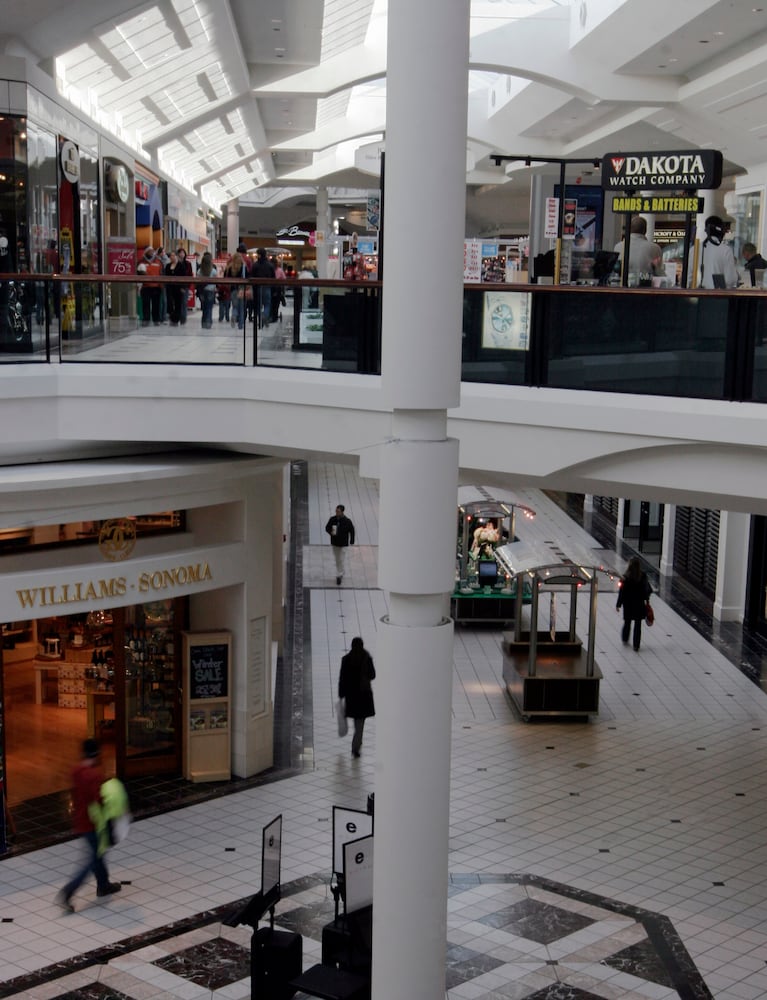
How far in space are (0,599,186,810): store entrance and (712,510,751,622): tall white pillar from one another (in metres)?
10.3

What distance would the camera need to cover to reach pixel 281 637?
1798cm

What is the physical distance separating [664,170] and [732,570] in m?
10.1

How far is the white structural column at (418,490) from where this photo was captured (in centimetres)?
602

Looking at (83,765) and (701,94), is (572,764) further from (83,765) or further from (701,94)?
(701,94)

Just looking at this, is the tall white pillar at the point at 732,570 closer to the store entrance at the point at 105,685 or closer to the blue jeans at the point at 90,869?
the store entrance at the point at 105,685

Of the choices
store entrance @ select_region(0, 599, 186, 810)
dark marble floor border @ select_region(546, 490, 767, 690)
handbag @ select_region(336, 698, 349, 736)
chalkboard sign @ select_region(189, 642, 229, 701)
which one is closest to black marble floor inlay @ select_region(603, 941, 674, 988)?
handbag @ select_region(336, 698, 349, 736)

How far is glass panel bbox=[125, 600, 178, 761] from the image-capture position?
13.3 metres

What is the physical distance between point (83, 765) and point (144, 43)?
48.0 ft

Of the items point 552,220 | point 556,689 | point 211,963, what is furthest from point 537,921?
point 552,220

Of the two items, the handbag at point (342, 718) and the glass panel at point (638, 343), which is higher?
the glass panel at point (638, 343)

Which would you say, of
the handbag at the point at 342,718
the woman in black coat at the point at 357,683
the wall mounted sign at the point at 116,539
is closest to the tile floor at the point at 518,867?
the handbag at the point at 342,718

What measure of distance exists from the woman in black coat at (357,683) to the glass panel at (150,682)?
5.84ft

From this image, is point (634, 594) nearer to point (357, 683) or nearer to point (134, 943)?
point (357, 683)

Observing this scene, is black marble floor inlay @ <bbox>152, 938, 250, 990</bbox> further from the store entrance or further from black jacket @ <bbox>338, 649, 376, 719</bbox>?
black jacket @ <bbox>338, 649, 376, 719</bbox>
